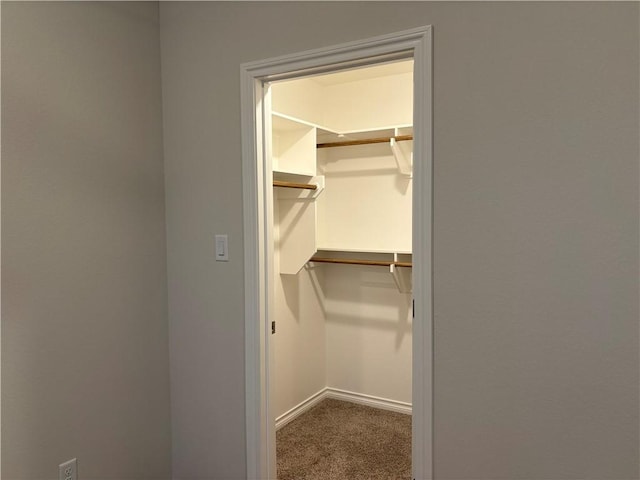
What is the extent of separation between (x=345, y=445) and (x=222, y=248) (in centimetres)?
162

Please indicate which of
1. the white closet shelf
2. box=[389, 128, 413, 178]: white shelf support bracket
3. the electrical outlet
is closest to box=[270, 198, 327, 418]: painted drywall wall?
the white closet shelf

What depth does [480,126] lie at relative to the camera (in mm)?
1617

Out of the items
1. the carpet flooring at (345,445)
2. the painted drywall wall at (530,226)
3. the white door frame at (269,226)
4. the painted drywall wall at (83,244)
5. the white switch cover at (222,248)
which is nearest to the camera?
the painted drywall wall at (530,226)

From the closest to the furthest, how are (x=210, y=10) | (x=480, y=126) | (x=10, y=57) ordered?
(x=480, y=126) → (x=10, y=57) → (x=210, y=10)

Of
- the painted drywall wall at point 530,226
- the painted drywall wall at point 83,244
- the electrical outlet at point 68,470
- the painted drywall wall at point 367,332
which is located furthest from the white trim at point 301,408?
the painted drywall wall at point 530,226

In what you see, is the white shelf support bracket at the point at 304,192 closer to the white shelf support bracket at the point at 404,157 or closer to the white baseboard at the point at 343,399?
the white shelf support bracket at the point at 404,157

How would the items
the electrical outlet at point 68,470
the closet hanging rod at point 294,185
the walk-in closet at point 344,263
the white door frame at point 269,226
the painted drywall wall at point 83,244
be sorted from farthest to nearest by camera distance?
1. the walk-in closet at point 344,263
2. the closet hanging rod at point 294,185
3. the electrical outlet at point 68,470
4. the painted drywall wall at point 83,244
5. the white door frame at point 269,226

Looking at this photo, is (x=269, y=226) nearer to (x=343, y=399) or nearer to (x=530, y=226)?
(x=530, y=226)

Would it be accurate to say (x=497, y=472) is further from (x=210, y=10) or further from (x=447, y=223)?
(x=210, y=10)

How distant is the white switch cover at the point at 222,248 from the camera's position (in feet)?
7.27

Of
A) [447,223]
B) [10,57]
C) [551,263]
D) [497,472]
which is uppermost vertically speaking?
[10,57]

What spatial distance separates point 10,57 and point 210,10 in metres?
0.85

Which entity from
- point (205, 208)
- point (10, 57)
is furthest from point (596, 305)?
point (10, 57)

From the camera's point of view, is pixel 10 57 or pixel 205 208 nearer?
pixel 10 57
